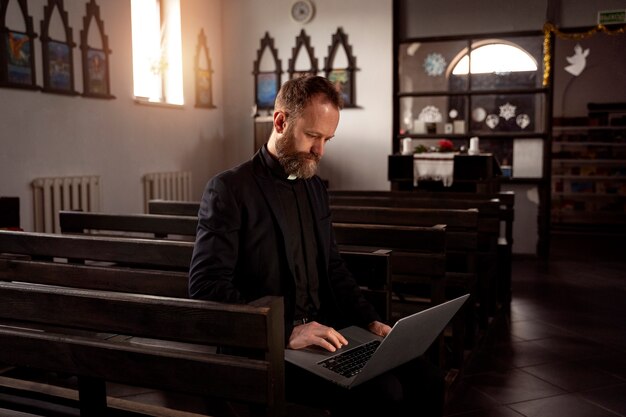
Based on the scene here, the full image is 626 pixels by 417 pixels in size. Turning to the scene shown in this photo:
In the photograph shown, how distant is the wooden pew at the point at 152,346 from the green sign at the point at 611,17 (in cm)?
673

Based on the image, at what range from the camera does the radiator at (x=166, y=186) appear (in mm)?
6664

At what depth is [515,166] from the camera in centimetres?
732

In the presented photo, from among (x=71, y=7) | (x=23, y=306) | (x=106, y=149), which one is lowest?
(x=23, y=306)

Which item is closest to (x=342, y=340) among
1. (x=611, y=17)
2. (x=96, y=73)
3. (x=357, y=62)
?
(x=96, y=73)

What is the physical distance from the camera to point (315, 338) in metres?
1.80

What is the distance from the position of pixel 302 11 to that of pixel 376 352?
22.7ft

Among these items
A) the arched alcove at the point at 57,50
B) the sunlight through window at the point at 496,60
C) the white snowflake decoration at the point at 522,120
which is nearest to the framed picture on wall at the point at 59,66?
the arched alcove at the point at 57,50

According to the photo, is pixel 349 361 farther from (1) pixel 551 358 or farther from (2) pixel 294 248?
(1) pixel 551 358

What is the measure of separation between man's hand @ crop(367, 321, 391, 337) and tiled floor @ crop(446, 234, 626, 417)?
1.07 meters

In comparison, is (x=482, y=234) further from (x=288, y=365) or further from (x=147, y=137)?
(x=147, y=137)

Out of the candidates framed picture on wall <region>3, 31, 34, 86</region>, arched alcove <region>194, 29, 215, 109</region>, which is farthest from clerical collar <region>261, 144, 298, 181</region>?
arched alcove <region>194, 29, 215, 109</region>

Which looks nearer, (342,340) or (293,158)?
(342,340)

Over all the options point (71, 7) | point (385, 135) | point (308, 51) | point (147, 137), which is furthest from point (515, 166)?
point (71, 7)

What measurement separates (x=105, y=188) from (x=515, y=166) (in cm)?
443
